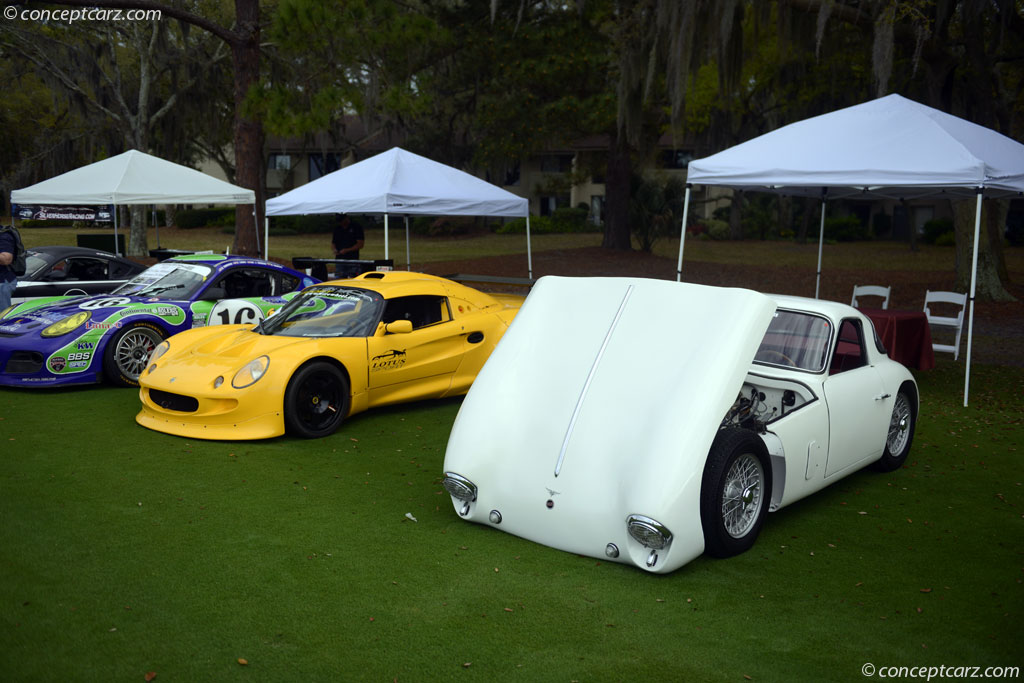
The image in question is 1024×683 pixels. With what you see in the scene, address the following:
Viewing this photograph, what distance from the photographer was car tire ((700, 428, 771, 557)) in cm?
422

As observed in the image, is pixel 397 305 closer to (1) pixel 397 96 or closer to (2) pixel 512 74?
(1) pixel 397 96

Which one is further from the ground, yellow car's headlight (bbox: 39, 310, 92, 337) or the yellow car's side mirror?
the yellow car's side mirror

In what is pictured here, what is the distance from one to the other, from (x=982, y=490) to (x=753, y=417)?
1854mm

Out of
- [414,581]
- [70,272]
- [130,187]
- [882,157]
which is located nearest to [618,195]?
[130,187]

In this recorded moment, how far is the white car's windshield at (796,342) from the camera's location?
210 inches

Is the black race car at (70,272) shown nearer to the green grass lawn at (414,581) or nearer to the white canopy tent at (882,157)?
the green grass lawn at (414,581)

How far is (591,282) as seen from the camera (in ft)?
16.4

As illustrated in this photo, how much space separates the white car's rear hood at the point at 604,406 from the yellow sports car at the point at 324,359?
7.40ft

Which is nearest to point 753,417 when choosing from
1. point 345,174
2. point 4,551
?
point 4,551

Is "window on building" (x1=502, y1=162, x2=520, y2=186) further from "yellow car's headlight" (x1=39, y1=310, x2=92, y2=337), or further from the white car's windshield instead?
the white car's windshield

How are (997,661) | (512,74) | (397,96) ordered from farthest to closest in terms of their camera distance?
(512,74) → (397,96) → (997,661)

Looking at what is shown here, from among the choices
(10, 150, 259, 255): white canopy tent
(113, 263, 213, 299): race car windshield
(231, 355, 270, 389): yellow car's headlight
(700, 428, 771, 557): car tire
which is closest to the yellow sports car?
(231, 355, 270, 389): yellow car's headlight

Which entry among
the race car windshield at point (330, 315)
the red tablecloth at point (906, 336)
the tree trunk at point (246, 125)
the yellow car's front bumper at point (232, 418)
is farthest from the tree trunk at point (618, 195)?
the yellow car's front bumper at point (232, 418)

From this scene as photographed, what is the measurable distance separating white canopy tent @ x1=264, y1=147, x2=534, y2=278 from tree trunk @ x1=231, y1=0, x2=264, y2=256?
4602 millimetres
